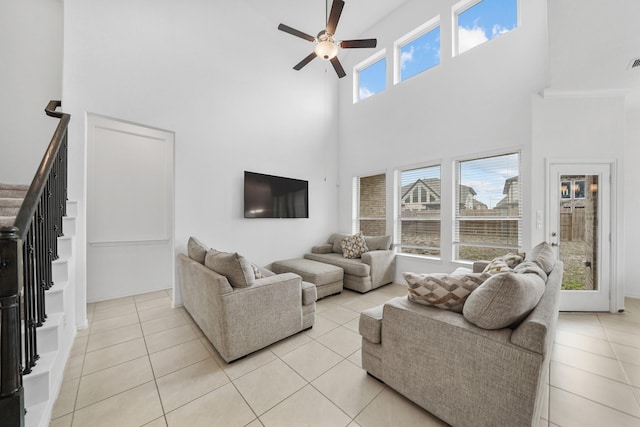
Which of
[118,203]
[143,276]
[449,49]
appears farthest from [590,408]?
[118,203]

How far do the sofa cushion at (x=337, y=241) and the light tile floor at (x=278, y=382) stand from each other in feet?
7.30

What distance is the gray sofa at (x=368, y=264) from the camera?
12.7ft

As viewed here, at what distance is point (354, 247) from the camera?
4.43 meters

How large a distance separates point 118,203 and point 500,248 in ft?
18.8

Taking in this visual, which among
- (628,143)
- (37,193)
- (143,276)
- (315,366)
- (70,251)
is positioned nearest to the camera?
(37,193)

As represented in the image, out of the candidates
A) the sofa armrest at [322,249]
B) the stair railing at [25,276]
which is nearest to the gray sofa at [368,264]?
the sofa armrest at [322,249]

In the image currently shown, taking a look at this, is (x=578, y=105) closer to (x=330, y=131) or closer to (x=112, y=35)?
(x=330, y=131)

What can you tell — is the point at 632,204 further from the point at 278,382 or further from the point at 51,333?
the point at 51,333

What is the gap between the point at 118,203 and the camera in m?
3.71

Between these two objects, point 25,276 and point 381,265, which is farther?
point 381,265

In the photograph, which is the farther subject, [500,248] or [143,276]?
[143,276]

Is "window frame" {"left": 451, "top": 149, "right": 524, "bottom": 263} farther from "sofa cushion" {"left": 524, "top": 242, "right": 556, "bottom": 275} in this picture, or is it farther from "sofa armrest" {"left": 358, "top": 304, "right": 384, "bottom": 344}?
"sofa armrest" {"left": 358, "top": 304, "right": 384, "bottom": 344}

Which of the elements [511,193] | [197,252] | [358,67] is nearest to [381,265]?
[511,193]

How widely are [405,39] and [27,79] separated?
5602 millimetres
